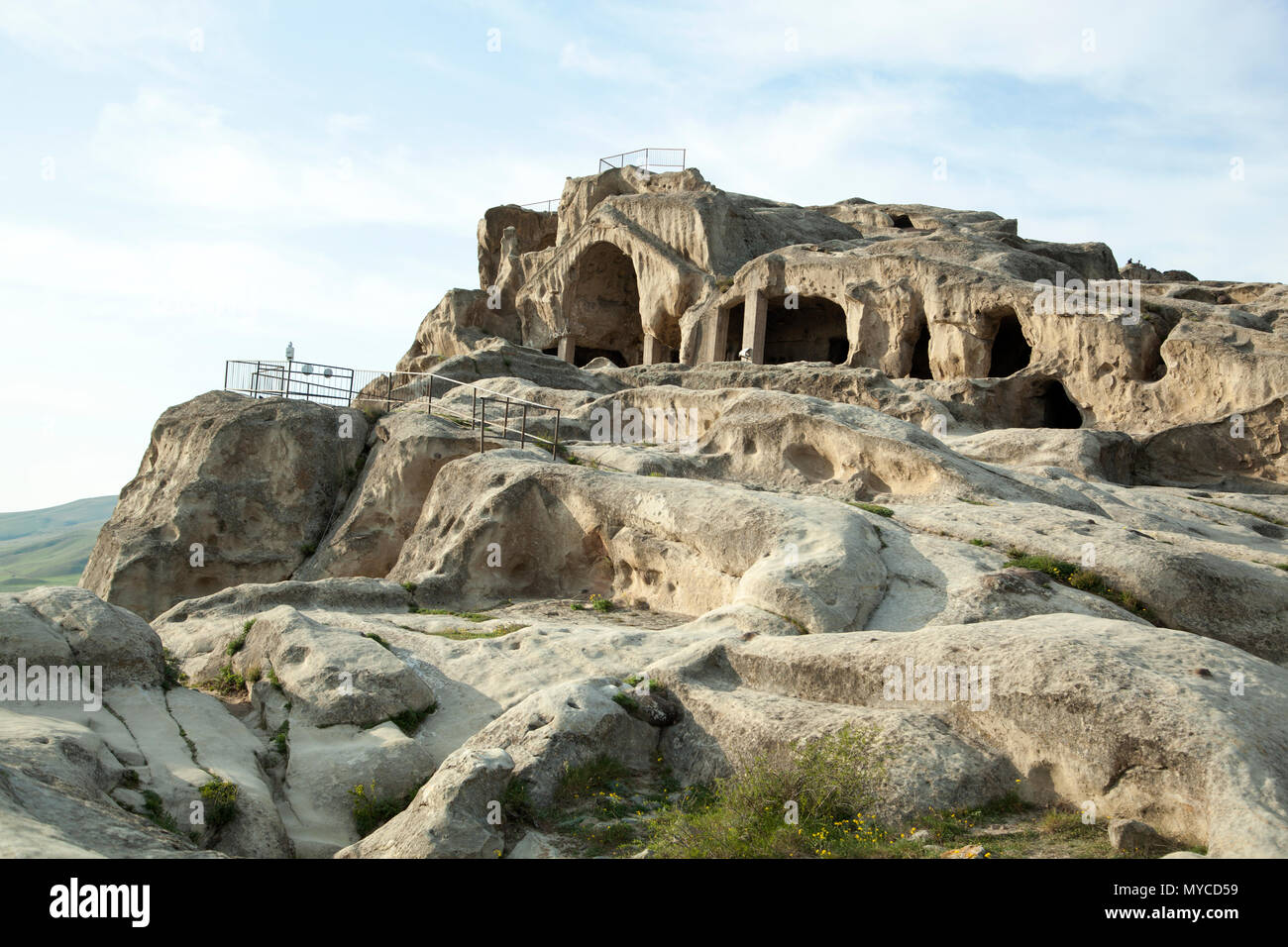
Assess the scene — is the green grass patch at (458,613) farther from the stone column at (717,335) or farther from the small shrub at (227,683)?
the stone column at (717,335)

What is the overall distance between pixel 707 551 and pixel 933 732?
5.03m

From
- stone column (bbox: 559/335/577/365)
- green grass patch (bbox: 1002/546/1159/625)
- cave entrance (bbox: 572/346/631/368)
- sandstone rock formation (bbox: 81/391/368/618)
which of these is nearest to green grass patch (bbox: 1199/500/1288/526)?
green grass patch (bbox: 1002/546/1159/625)

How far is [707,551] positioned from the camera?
12430 mm

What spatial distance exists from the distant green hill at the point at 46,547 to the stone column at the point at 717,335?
1417 inches

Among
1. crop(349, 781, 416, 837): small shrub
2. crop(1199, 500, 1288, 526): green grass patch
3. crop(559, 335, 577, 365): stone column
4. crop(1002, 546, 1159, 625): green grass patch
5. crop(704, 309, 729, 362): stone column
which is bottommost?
crop(349, 781, 416, 837): small shrub

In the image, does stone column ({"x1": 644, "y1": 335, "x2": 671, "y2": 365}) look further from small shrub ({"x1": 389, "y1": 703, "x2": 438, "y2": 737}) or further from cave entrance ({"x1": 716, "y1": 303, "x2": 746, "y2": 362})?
small shrub ({"x1": 389, "y1": 703, "x2": 438, "y2": 737})

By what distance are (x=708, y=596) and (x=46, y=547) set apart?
121367mm

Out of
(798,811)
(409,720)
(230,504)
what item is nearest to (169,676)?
(409,720)

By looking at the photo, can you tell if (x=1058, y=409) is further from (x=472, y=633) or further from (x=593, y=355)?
(x=593, y=355)

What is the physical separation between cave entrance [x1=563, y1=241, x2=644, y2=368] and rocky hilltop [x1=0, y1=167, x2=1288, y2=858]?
11.7 m

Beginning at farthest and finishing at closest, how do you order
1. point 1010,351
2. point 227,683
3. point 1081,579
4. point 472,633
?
point 1010,351 < point 472,633 < point 227,683 < point 1081,579

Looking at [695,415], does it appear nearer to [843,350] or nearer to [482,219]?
[843,350]

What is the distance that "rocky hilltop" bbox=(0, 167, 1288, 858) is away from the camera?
719 centimetres

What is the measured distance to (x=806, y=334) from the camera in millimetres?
33438
